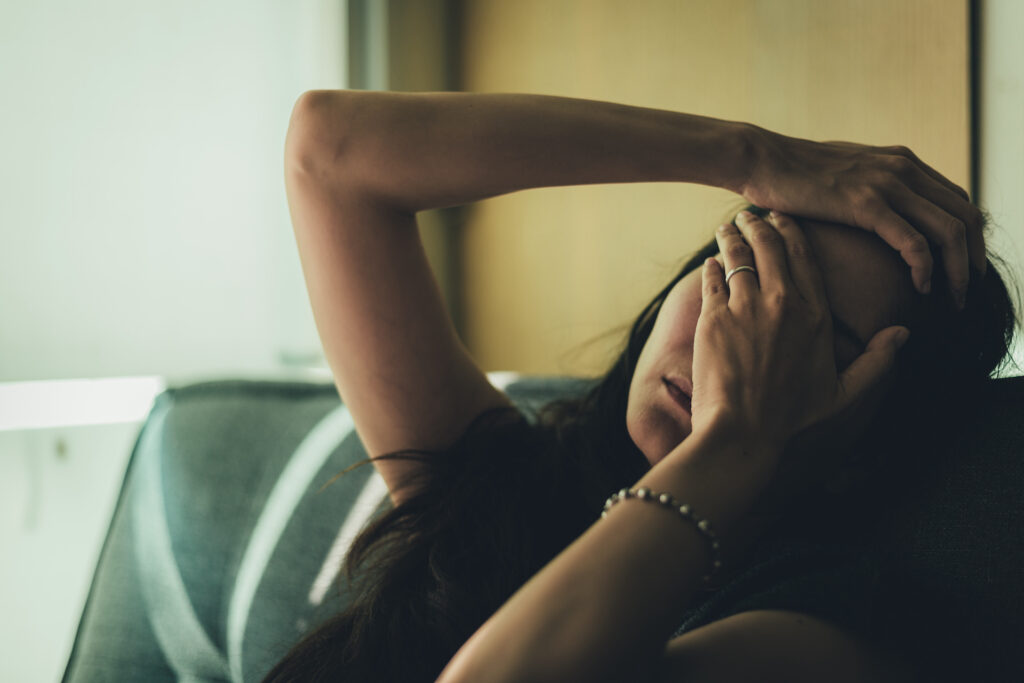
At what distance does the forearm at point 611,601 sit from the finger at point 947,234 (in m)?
0.30

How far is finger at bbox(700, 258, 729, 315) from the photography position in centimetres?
64

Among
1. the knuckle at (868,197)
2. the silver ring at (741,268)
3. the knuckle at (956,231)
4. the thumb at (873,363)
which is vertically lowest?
the thumb at (873,363)

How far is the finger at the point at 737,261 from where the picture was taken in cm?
63

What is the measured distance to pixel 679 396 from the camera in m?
0.67

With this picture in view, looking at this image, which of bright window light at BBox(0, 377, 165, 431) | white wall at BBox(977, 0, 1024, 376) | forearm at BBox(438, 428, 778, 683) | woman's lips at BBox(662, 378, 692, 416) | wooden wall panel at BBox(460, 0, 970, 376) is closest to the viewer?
forearm at BBox(438, 428, 778, 683)

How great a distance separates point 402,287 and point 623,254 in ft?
3.73

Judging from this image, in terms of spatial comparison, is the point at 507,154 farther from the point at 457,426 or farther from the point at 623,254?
the point at 623,254

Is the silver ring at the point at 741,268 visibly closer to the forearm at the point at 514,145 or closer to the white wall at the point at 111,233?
the forearm at the point at 514,145

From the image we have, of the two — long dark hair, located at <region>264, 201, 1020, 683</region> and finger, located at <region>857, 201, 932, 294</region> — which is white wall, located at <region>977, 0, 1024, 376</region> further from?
finger, located at <region>857, 201, 932, 294</region>

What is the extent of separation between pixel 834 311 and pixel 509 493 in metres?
0.37

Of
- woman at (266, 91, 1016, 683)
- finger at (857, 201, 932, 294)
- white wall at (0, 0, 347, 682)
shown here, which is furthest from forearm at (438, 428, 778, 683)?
white wall at (0, 0, 347, 682)

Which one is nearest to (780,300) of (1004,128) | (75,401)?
(1004,128)

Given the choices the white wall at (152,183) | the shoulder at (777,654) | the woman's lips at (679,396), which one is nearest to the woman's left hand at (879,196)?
the woman's lips at (679,396)

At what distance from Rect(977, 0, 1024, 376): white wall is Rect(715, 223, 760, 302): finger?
0.47m
